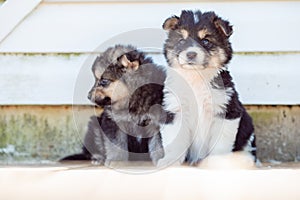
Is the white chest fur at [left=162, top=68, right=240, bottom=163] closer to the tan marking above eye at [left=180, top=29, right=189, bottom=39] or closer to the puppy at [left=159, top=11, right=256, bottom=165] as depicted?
the puppy at [left=159, top=11, right=256, bottom=165]

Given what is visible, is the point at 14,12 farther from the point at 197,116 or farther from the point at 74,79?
the point at 197,116

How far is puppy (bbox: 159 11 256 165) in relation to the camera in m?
2.83

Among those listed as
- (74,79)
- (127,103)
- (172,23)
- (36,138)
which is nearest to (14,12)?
(74,79)

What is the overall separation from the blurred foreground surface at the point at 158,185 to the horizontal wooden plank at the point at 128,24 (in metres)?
0.99

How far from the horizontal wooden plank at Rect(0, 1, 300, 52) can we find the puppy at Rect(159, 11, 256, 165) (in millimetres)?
392

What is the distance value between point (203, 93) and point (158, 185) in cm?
63

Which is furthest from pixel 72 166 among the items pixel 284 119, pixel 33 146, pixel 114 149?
pixel 284 119

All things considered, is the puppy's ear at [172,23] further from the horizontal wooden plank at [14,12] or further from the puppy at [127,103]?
the horizontal wooden plank at [14,12]

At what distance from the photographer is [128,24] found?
130 inches

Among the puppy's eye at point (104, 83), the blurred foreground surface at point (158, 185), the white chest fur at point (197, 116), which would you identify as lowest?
the blurred foreground surface at point (158, 185)

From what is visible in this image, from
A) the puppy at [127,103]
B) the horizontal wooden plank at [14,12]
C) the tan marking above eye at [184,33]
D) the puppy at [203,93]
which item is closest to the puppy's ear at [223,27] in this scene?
the puppy at [203,93]

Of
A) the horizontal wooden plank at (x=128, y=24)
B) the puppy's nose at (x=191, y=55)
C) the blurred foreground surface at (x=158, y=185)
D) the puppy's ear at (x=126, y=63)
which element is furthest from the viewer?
the horizontal wooden plank at (x=128, y=24)

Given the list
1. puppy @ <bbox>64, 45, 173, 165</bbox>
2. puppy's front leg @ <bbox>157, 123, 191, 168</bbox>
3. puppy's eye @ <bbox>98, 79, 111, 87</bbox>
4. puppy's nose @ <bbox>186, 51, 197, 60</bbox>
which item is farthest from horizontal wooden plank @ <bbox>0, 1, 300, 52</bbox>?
puppy's front leg @ <bbox>157, 123, 191, 168</bbox>

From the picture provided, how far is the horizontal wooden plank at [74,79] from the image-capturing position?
10.8 feet
